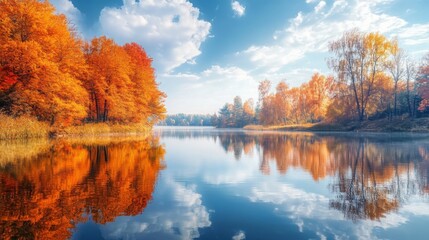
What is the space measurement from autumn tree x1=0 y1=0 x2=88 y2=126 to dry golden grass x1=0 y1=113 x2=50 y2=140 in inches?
47.2

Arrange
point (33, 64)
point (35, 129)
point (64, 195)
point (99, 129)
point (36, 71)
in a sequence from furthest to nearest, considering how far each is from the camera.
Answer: point (99, 129) < point (35, 129) < point (36, 71) < point (33, 64) < point (64, 195)

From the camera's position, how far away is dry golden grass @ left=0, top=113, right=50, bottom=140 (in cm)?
1748

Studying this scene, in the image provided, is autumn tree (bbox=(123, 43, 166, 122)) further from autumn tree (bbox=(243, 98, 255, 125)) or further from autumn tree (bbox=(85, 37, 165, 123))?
autumn tree (bbox=(243, 98, 255, 125))

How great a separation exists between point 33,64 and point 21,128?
198 inches

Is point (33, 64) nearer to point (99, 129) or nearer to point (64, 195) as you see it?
point (99, 129)

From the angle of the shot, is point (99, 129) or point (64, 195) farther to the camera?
point (99, 129)

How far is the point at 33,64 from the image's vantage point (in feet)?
62.3

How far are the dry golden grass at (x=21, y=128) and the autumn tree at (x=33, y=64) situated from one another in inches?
47.2

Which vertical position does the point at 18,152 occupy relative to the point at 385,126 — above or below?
below

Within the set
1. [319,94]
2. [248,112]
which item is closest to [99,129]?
[319,94]

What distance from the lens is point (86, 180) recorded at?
6.48 m

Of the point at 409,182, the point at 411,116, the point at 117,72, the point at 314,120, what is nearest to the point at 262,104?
the point at 314,120

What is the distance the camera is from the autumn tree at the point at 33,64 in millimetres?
18891

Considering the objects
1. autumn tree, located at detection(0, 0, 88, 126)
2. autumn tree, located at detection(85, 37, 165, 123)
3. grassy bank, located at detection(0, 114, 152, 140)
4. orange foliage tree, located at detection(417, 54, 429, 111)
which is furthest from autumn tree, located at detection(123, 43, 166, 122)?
orange foliage tree, located at detection(417, 54, 429, 111)
